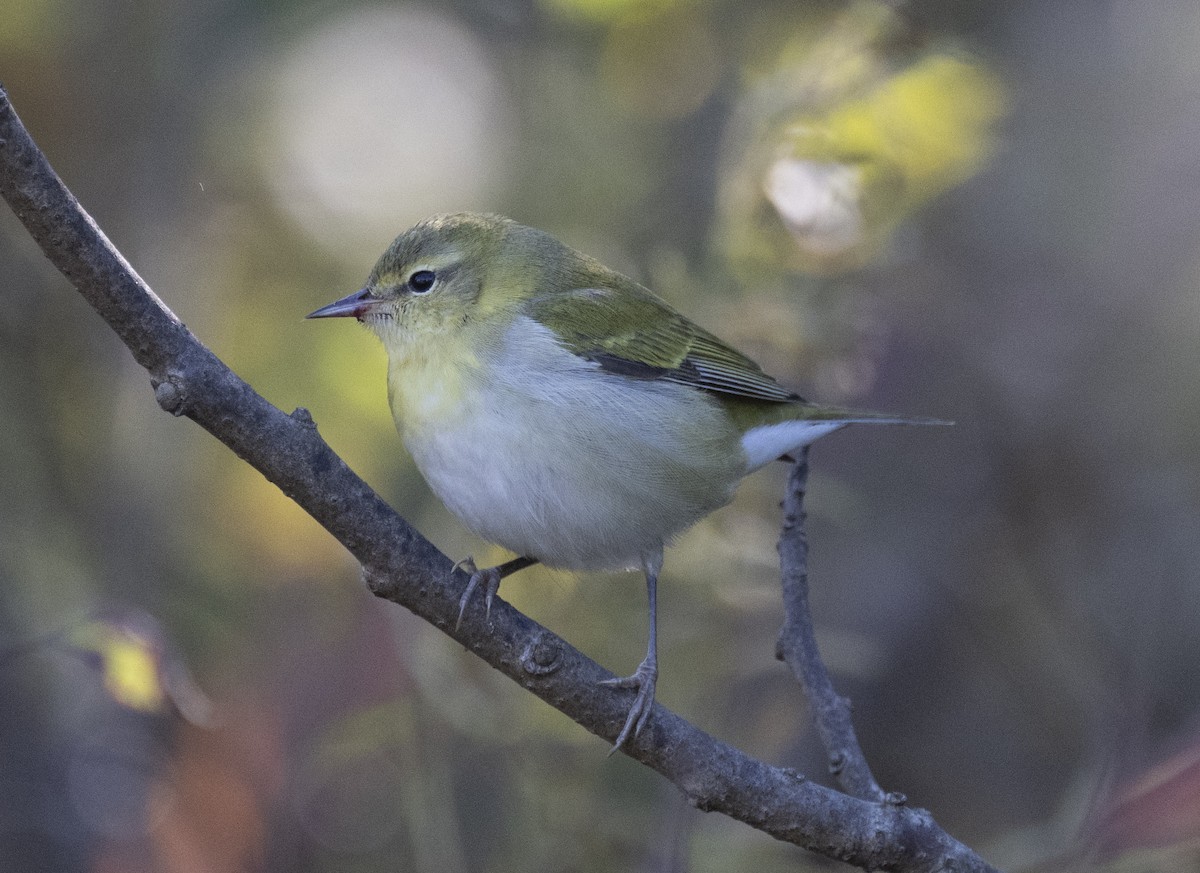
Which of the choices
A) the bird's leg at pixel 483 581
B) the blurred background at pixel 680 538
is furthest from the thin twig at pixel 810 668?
the bird's leg at pixel 483 581

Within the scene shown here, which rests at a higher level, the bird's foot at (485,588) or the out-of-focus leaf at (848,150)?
the out-of-focus leaf at (848,150)

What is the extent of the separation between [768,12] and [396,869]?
3.59m

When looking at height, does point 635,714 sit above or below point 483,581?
below

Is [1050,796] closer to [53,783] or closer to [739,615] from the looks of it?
[739,615]

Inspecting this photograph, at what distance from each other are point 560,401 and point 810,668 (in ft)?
3.12

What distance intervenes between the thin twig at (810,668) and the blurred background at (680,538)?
0.57 m

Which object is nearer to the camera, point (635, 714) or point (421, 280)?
point (635, 714)

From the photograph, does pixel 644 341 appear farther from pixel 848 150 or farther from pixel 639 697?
pixel 639 697

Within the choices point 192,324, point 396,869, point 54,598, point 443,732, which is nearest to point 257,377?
point 192,324

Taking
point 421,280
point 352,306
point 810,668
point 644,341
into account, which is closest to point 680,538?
point 644,341

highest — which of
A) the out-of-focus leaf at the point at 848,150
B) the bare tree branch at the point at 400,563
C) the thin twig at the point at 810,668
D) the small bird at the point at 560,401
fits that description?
the out-of-focus leaf at the point at 848,150

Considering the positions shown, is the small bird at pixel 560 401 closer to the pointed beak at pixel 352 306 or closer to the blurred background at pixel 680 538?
the pointed beak at pixel 352 306

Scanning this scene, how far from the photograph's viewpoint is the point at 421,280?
3.65m

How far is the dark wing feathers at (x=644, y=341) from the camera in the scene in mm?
3594
